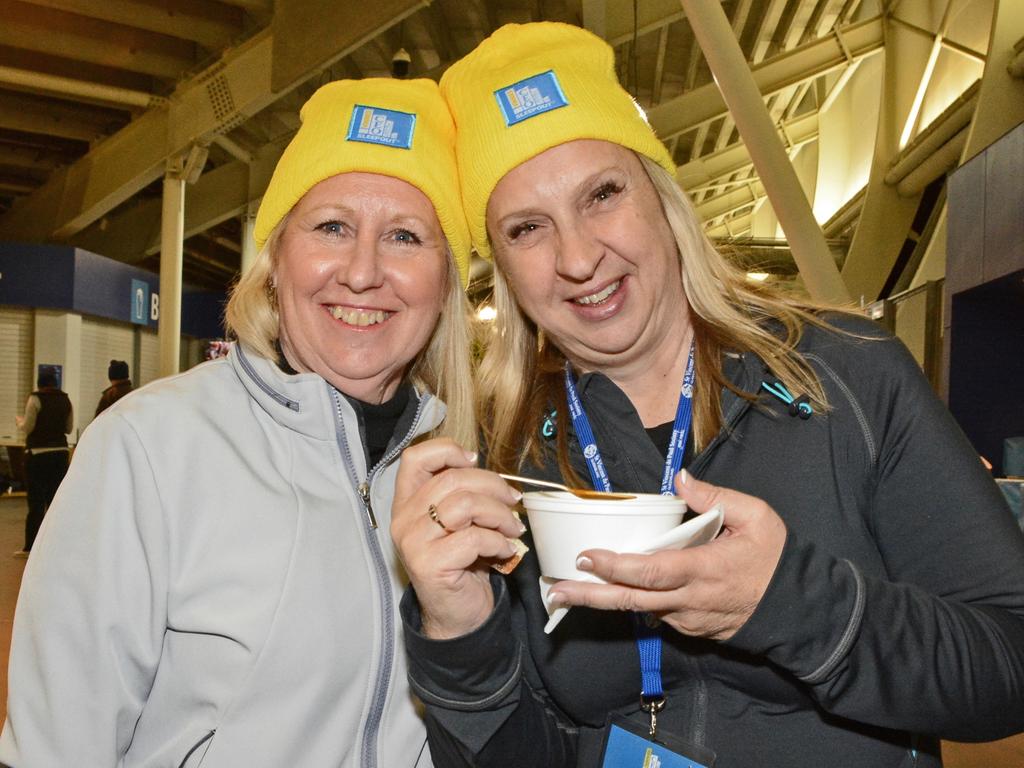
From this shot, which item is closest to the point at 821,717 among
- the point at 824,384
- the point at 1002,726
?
the point at 1002,726

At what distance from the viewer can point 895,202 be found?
17.2m

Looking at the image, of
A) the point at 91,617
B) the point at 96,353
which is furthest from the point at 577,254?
the point at 96,353

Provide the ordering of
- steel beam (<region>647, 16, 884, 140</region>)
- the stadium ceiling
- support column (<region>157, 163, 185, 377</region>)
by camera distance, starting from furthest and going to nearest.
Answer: steel beam (<region>647, 16, 884, 140</region>) → support column (<region>157, 163, 185, 377</region>) → the stadium ceiling

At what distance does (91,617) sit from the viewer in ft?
4.66

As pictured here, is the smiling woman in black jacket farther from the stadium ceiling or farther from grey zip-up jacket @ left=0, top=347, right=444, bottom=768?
the stadium ceiling

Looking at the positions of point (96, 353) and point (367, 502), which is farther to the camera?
point (96, 353)

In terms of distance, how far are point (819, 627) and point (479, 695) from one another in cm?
60

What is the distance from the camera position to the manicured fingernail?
1.13m

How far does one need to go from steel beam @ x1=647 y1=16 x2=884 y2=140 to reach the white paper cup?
15.0 metres

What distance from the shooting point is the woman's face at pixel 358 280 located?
6.01 feet

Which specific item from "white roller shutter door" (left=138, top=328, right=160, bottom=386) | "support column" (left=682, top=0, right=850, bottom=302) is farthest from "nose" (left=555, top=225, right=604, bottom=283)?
"white roller shutter door" (left=138, top=328, right=160, bottom=386)

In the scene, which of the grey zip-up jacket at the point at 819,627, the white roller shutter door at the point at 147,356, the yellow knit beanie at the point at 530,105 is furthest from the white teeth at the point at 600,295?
the white roller shutter door at the point at 147,356

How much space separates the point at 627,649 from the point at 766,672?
0.82ft

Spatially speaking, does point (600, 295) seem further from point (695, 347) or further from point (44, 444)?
point (44, 444)
